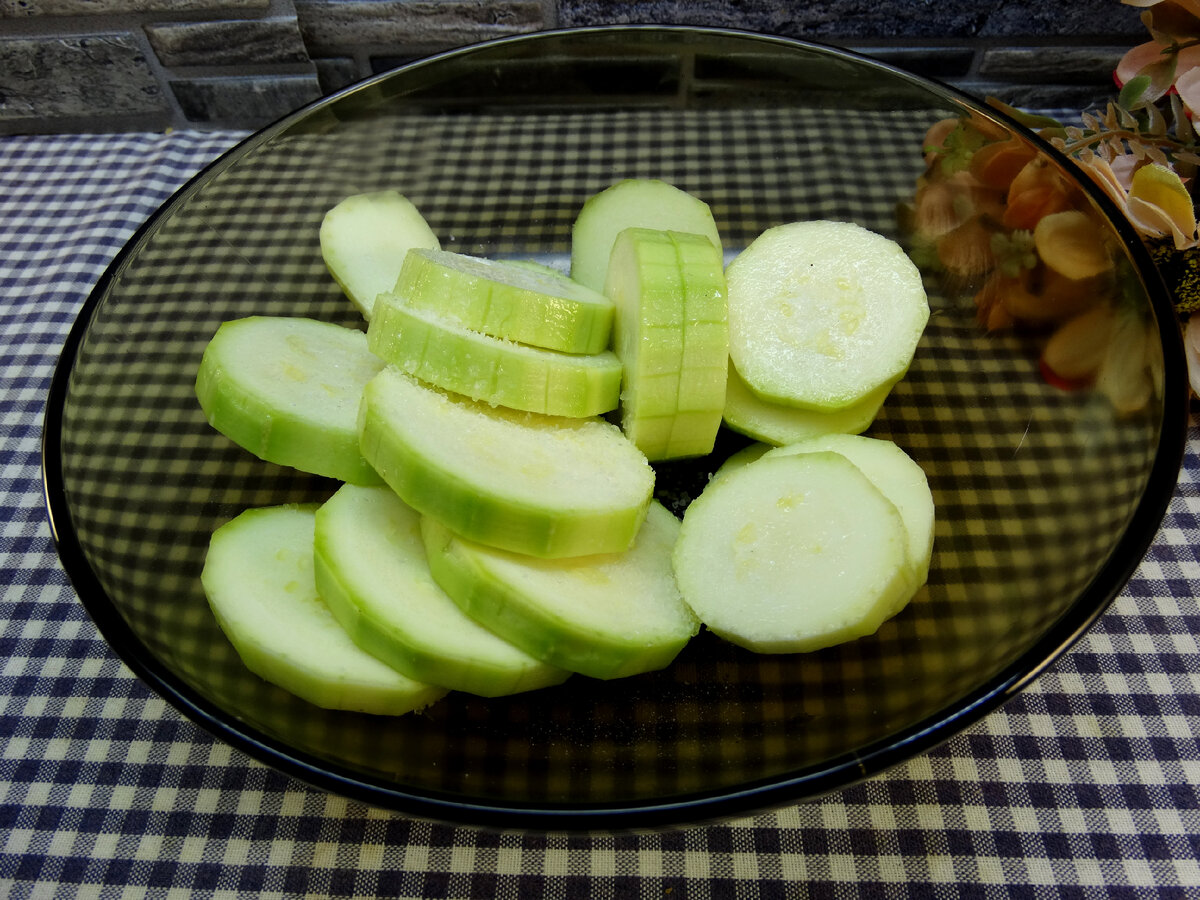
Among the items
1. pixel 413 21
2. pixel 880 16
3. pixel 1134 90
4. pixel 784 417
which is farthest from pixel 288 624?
pixel 880 16

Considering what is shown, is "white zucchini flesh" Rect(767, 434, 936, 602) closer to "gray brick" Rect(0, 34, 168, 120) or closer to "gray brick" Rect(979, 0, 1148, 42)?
"gray brick" Rect(979, 0, 1148, 42)

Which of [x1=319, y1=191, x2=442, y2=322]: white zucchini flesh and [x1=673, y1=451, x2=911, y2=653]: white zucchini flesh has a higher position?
[x1=319, y1=191, x2=442, y2=322]: white zucchini flesh

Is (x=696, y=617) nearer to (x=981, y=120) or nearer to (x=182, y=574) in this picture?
(x=182, y=574)

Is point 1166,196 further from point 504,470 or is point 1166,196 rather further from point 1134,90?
point 504,470

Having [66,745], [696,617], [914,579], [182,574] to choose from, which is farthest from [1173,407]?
[66,745]

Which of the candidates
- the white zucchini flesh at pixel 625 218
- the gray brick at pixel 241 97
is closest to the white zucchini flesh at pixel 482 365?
the white zucchini flesh at pixel 625 218

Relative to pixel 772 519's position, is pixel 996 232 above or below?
above

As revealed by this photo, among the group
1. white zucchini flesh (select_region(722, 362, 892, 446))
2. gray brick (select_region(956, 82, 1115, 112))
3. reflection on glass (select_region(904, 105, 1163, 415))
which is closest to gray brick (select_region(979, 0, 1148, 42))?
gray brick (select_region(956, 82, 1115, 112))

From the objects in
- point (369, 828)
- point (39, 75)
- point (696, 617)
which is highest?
point (39, 75)
